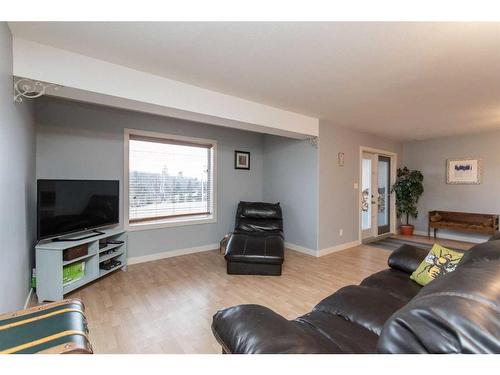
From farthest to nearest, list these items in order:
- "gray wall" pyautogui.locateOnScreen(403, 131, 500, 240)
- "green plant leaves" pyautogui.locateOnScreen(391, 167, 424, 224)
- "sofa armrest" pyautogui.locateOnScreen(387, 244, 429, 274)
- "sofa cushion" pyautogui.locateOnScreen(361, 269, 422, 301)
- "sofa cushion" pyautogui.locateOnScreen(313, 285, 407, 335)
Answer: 1. "green plant leaves" pyautogui.locateOnScreen(391, 167, 424, 224)
2. "gray wall" pyautogui.locateOnScreen(403, 131, 500, 240)
3. "sofa armrest" pyautogui.locateOnScreen(387, 244, 429, 274)
4. "sofa cushion" pyautogui.locateOnScreen(361, 269, 422, 301)
5. "sofa cushion" pyautogui.locateOnScreen(313, 285, 407, 335)

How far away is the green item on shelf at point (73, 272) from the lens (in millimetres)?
2395

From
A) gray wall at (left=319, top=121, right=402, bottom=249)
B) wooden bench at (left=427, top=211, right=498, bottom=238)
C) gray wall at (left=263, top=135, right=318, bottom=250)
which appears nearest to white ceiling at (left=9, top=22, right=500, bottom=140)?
gray wall at (left=319, top=121, right=402, bottom=249)

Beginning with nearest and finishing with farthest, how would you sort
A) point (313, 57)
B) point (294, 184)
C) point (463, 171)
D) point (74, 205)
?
point (313, 57), point (74, 205), point (294, 184), point (463, 171)

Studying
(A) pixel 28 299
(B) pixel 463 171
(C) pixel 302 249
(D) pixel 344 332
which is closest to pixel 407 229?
(B) pixel 463 171

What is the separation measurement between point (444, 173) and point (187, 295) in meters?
5.70

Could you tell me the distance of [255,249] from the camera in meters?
3.11

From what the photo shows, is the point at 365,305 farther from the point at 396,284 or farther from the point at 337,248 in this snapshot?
the point at 337,248

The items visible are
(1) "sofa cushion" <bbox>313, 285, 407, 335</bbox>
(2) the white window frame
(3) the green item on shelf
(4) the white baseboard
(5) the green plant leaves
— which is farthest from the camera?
(5) the green plant leaves

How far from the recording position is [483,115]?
350 cm

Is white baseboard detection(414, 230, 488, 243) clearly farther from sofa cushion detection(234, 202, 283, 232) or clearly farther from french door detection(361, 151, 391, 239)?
sofa cushion detection(234, 202, 283, 232)

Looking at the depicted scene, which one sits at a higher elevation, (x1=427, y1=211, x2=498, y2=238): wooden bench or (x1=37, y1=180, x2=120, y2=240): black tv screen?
(x1=37, y1=180, x2=120, y2=240): black tv screen

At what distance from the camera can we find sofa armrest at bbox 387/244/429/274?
1.95 meters

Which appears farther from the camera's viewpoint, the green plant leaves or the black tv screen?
the green plant leaves

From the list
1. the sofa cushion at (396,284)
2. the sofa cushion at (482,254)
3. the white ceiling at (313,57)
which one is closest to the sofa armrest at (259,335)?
the sofa cushion at (396,284)
